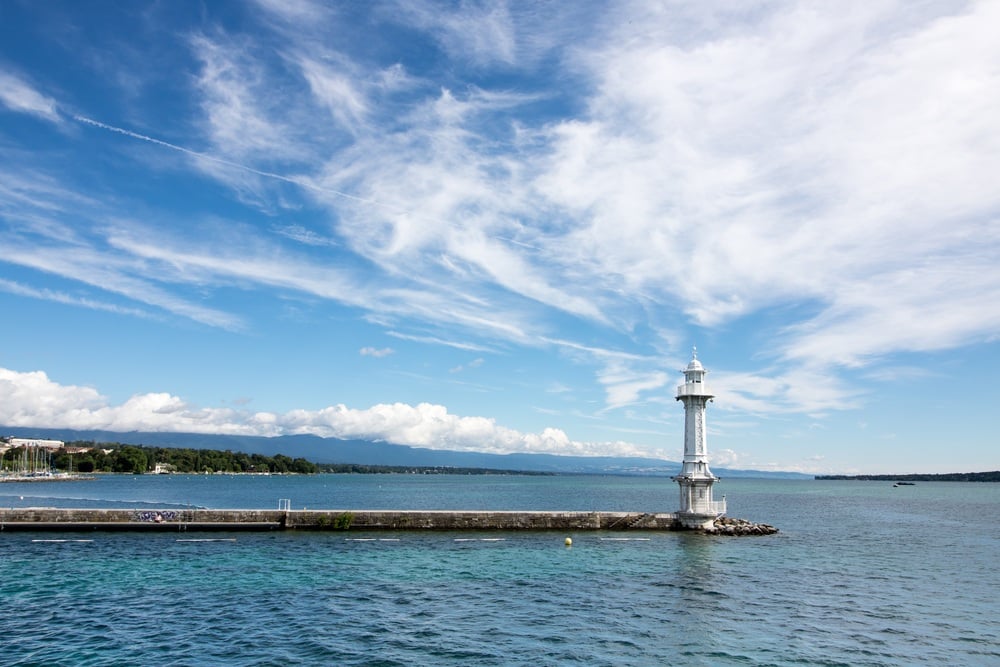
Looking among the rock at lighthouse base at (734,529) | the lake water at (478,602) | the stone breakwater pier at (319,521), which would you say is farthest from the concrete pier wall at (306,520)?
the rock at lighthouse base at (734,529)

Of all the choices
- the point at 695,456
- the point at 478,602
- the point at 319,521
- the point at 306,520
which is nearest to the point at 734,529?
the point at 695,456

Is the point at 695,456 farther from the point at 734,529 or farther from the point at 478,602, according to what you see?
the point at 478,602

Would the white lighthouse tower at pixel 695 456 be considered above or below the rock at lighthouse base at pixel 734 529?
above

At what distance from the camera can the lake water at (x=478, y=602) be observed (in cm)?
1936

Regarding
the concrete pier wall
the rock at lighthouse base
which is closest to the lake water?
the concrete pier wall

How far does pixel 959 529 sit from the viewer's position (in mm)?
65188

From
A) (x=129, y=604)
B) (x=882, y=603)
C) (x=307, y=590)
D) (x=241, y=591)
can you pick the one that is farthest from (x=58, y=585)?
(x=882, y=603)

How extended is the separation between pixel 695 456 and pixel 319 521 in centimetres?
2587

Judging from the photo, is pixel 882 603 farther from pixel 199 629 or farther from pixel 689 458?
pixel 199 629

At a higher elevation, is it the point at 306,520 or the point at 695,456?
the point at 695,456

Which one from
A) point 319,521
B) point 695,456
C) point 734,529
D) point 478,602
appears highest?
point 695,456

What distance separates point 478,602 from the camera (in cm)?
2527

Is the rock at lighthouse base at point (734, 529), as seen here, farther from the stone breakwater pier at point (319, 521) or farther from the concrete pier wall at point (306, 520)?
the concrete pier wall at point (306, 520)

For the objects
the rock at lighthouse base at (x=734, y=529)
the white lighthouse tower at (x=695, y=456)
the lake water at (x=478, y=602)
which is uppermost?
the white lighthouse tower at (x=695, y=456)
